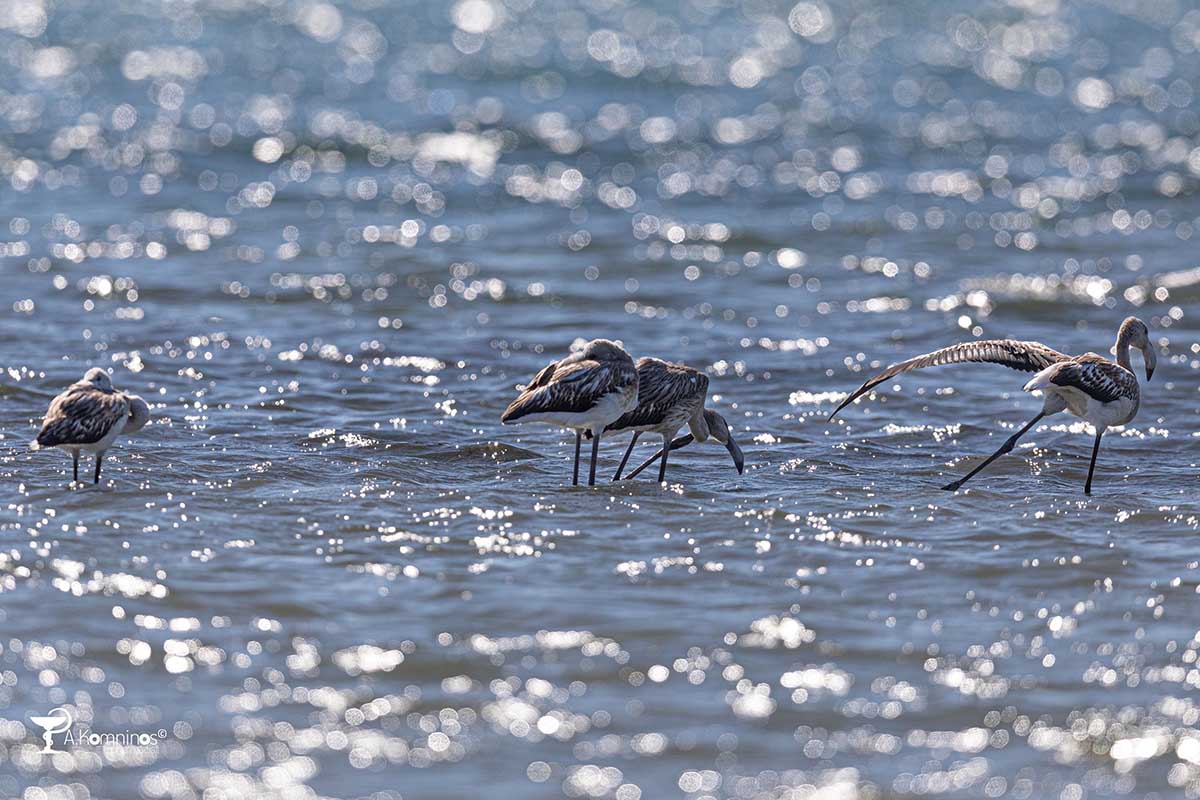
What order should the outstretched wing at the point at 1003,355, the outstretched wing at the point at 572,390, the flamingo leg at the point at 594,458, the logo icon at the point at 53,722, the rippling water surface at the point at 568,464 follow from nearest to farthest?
the logo icon at the point at 53,722
the rippling water surface at the point at 568,464
the outstretched wing at the point at 572,390
the flamingo leg at the point at 594,458
the outstretched wing at the point at 1003,355

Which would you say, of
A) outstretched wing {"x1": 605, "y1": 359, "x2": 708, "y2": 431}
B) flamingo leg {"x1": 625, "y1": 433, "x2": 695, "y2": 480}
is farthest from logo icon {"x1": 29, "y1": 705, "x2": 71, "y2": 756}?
flamingo leg {"x1": 625, "y1": 433, "x2": 695, "y2": 480}

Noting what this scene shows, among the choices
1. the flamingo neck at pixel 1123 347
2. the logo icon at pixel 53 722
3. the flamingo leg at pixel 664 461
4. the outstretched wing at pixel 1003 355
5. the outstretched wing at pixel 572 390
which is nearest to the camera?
the logo icon at pixel 53 722

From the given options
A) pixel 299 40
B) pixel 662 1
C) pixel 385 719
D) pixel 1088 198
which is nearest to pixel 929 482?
pixel 385 719

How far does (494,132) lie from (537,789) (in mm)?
19948

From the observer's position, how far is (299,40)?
3447 centimetres

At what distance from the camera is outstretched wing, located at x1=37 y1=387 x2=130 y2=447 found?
8938 mm

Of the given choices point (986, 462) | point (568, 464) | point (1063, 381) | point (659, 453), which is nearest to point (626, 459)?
point (659, 453)

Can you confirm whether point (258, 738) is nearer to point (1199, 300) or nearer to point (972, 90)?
point (1199, 300)

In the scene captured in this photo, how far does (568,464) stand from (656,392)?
0.72m

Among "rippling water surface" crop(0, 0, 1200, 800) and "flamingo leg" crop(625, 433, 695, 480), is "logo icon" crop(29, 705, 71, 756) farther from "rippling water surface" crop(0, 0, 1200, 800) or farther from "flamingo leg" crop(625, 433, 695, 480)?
"flamingo leg" crop(625, 433, 695, 480)

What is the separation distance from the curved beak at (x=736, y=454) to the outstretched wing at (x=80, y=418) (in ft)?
10.9

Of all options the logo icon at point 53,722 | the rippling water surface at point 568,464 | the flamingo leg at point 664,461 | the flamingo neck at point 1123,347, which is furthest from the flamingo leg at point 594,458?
the logo icon at point 53,722

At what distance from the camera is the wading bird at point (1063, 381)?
9.79m

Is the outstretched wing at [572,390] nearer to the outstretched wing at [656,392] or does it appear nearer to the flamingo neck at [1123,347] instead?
the outstretched wing at [656,392]
